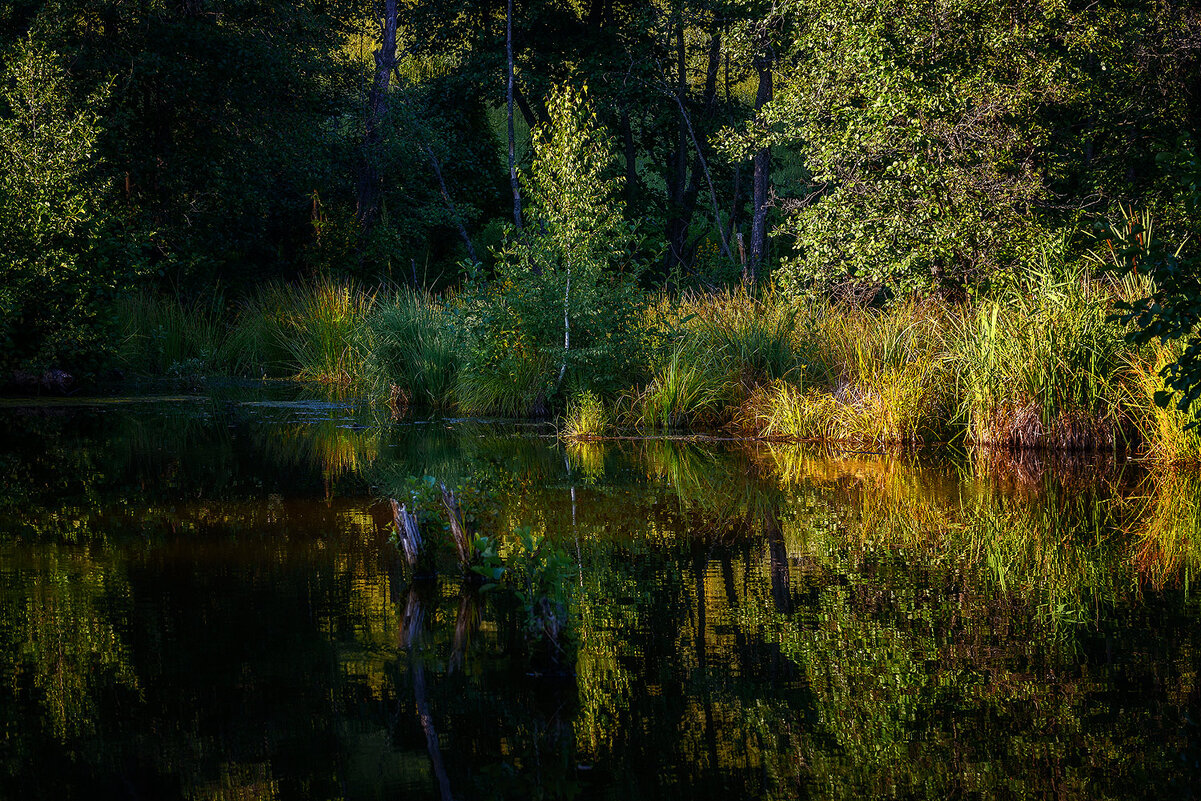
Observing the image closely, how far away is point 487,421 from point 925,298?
5.38 metres

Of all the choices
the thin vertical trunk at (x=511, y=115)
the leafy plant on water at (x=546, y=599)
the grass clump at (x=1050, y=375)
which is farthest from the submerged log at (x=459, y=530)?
the thin vertical trunk at (x=511, y=115)

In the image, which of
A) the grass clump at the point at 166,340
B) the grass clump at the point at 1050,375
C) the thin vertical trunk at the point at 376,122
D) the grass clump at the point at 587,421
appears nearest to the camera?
Result: the grass clump at the point at 1050,375

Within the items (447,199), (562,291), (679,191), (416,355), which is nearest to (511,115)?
(447,199)

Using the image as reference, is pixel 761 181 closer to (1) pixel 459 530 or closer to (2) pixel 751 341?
(2) pixel 751 341

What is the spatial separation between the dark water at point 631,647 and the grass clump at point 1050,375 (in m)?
1.68

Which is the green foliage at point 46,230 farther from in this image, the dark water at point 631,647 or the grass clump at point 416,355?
the dark water at point 631,647

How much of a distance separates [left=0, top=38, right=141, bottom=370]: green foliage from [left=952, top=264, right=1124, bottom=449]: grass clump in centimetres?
1141

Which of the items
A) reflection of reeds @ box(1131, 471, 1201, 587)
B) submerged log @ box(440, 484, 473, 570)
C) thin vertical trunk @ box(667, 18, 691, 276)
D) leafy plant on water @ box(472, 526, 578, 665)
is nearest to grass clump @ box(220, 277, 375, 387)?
thin vertical trunk @ box(667, 18, 691, 276)

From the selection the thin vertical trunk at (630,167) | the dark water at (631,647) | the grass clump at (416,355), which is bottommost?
the dark water at (631,647)

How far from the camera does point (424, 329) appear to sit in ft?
48.3

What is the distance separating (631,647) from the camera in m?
4.29

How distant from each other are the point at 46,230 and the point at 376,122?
10.9m

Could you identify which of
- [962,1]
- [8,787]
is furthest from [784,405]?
[8,787]

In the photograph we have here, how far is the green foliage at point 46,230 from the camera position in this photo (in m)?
14.5
